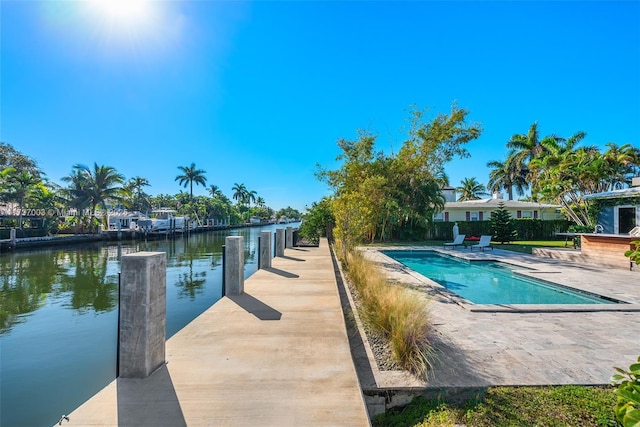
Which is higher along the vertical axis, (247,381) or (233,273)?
(233,273)

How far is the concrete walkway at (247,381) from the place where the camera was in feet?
8.17

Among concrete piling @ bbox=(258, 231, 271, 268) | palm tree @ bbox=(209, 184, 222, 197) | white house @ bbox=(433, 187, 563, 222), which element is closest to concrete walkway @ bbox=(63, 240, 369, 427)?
concrete piling @ bbox=(258, 231, 271, 268)

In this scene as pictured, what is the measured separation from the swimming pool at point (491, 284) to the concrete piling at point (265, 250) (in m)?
5.65

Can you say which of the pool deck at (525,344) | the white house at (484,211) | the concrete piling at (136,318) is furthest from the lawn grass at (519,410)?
the white house at (484,211)

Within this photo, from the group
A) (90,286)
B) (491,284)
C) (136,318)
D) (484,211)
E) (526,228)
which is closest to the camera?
(136,318)

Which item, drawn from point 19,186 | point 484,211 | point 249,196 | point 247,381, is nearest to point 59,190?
point 19,186

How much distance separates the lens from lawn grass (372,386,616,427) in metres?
2.82

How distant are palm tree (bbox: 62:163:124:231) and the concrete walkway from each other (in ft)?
122

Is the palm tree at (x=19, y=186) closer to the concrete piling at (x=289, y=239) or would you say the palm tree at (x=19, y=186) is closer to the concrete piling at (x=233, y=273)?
the concrete piling at (x=289, y=239)

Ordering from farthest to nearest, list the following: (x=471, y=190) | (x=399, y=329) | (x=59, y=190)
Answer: (x=471, y=190) → (x=59, y=190) → (x=399, y=329)

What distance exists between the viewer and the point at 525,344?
4.57m

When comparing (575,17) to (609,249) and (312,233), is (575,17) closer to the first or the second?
(609,249)

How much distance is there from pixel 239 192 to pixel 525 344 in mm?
98703

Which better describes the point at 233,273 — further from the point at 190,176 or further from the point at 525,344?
the point at 190,176
